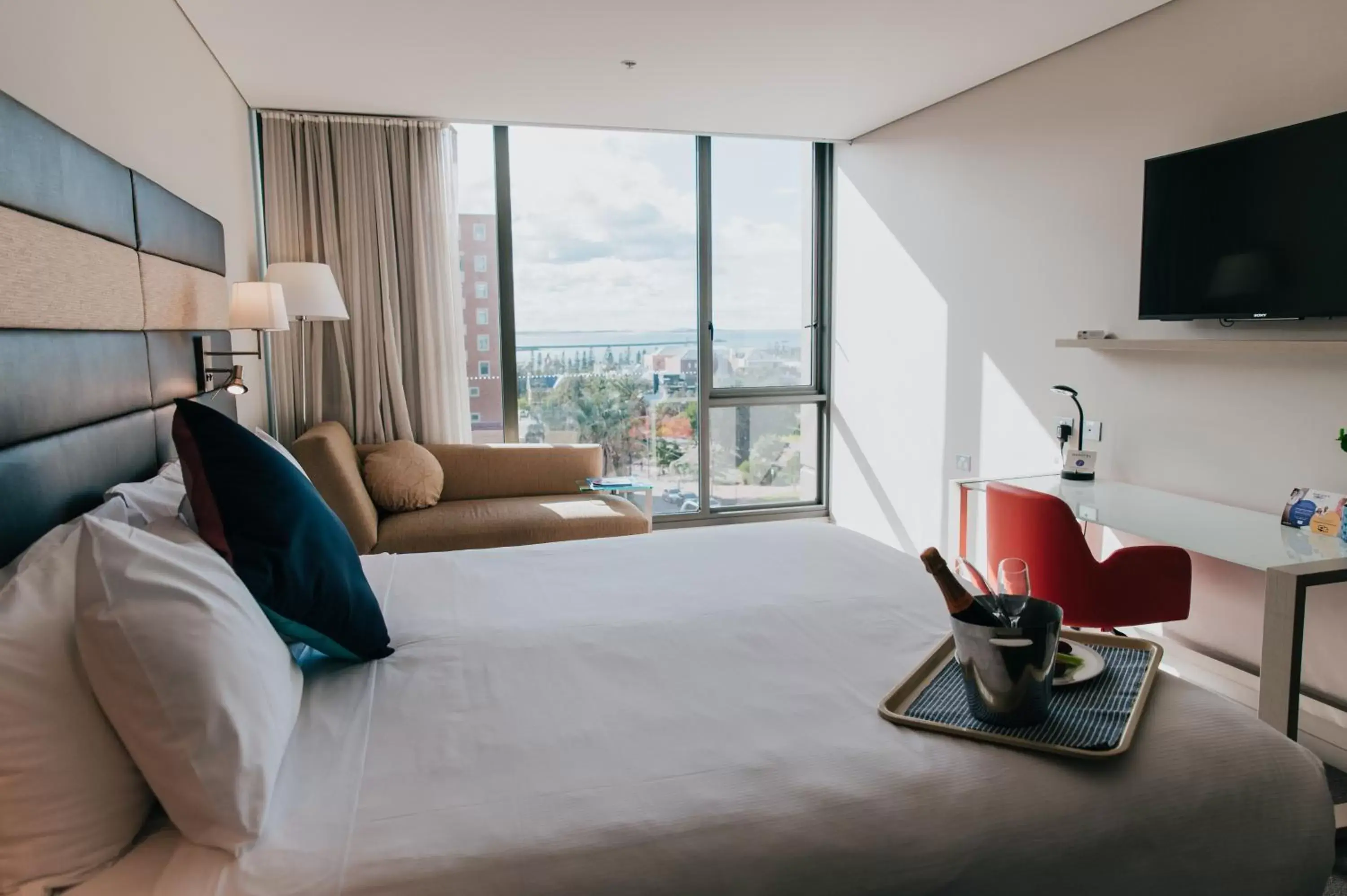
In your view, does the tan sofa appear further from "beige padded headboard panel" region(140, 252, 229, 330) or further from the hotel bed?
the hotel bed

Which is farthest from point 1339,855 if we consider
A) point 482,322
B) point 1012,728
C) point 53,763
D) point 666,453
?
point 482,322

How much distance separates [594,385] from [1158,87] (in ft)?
11.0

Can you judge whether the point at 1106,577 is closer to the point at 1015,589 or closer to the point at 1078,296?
the point at 1078,296

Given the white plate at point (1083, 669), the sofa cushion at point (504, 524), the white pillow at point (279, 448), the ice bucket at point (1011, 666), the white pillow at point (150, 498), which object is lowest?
the sofa cushion at point (504, 524)

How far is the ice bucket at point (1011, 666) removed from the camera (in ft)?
4.25

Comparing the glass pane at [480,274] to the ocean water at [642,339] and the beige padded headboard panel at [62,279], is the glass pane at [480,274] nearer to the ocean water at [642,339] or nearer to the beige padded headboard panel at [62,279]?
the ocean water at [642,339]

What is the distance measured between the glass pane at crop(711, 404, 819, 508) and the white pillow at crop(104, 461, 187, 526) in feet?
12.7

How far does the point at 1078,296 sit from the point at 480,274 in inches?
129

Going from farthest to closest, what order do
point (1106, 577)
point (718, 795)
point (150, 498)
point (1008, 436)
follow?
point (1008, 436)
point (1106, 577)
point (150, 498)
point (718, 795)

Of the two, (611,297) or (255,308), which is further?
(611,297)

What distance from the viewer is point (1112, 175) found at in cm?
336

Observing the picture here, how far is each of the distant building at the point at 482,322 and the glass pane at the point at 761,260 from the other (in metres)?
1.41

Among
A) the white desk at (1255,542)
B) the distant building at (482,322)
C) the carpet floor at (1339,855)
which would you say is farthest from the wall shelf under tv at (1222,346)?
the distant building at (482,322)

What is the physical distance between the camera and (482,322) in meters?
5.05
